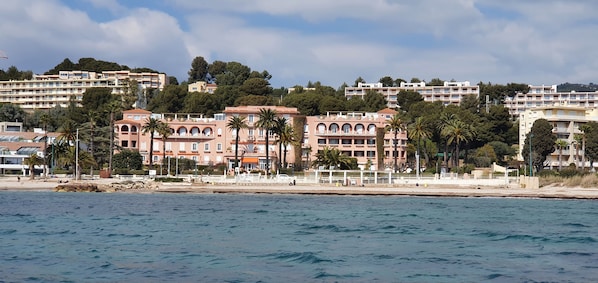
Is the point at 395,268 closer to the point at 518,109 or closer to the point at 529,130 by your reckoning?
the point at 529,130

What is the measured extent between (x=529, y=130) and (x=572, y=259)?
8845 centimetres

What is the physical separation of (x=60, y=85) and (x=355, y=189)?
11043 centimetres

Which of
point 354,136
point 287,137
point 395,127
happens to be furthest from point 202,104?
A: point 395,127

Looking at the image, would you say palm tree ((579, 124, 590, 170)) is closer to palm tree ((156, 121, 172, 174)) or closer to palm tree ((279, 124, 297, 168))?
palm tree ((279, 124, 297, 168))

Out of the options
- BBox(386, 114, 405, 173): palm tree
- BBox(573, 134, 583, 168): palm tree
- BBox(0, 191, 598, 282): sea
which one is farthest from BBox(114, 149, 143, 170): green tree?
BBox(573, 134, 583, 168): palm tree

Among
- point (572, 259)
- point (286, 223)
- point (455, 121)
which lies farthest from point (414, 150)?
point (572, 259)

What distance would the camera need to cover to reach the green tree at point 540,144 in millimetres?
108812

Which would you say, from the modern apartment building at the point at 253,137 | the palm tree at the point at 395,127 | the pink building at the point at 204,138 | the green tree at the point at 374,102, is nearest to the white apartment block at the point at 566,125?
the modern apartment building at the point at 253,137

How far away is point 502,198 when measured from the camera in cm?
7100

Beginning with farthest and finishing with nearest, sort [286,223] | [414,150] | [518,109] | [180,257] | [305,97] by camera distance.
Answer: [518,109]
[305,97]
[414,150]
[286,223]
[180,257]

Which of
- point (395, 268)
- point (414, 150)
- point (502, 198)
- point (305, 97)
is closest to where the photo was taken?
point (395, 268)

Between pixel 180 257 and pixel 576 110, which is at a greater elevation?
pixel 576 110

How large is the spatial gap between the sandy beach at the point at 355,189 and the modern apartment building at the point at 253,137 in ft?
101

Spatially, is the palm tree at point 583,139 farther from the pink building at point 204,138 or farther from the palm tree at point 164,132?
the palm tree at point 164,132
